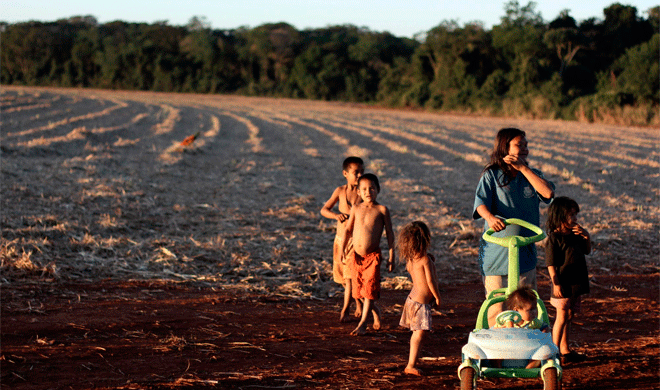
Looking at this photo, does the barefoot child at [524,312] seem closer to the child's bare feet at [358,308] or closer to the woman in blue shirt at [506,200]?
the woman in blue shirt at [506,200]

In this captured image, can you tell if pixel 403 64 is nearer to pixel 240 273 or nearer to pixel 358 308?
pixel 240 273

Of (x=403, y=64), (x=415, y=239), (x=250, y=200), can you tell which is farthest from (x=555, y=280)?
(x=403, y=64)

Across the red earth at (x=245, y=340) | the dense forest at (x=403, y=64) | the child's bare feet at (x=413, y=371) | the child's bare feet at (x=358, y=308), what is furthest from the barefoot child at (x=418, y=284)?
the dense forest at (x=403, y=64)

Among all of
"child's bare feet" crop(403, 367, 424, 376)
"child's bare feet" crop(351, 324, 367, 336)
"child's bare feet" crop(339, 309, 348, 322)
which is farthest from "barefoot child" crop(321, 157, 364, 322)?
"child's bare feet" crop(403, 367, 424, 376)

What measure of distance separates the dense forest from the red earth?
25.5 meters

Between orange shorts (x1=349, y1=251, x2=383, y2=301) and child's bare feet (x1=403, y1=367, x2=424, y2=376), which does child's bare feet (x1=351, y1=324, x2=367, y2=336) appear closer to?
orange shorts (x1=349, y1=251, x2=383, y2=301)

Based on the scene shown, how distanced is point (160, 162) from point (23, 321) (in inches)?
372

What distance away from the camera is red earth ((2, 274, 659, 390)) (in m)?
4.29

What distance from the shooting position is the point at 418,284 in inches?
174

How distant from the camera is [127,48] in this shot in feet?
226

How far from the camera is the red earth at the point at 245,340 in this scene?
169 inches

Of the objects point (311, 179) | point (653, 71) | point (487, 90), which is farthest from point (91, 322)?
point (487, 90)

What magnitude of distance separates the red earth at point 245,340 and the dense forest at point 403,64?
83.6ft

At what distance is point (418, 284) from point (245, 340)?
1449 mm
